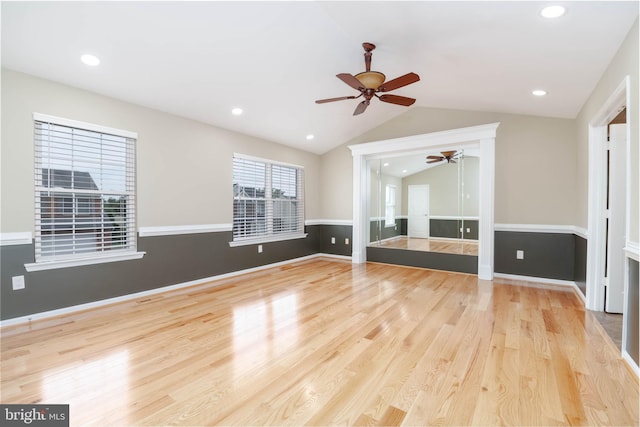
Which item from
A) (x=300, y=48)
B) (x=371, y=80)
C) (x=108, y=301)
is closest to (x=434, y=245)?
(x=371, y=80)

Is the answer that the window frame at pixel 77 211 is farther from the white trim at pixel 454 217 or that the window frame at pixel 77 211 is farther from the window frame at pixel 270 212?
the white trim at pixel 454 217

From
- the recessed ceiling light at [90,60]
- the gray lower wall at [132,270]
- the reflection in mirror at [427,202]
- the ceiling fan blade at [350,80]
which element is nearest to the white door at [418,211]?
the reflection in mirror at [427,202]

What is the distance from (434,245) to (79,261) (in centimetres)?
541

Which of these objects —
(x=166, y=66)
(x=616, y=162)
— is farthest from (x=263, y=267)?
(x=616, y=162)

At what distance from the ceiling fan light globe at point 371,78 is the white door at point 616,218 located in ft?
8.38

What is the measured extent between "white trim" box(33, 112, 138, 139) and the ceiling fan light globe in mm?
2888

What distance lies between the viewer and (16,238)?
2.86 metres

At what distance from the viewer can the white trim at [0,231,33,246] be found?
110 inches

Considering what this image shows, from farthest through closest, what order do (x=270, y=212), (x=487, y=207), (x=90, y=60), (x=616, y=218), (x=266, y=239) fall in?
(x=270, y=212) < (x=266, y=239) < (x=487, y=207) < (x=616, y=218) < (x=90, y=60)

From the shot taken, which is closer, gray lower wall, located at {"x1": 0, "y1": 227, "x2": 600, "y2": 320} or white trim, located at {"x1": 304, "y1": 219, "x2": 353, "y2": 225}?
gray lower wall, located at {"x1": 0, "y1": 227, "x2": 600, "y2": 320}

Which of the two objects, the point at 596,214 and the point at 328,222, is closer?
the point at 596,214

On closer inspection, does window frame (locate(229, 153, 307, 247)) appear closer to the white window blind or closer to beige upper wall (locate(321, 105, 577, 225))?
the white window blind

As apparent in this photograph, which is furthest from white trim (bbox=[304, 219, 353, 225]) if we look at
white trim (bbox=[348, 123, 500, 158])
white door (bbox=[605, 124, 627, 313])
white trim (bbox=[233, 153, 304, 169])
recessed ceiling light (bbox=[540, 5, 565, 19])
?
recessed ceiling light (bbox=[540, 5, 565, 19])

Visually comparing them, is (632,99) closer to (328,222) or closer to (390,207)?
(390,207)
